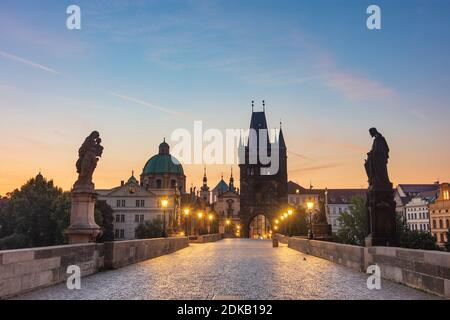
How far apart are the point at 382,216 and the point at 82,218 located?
9.13 meters

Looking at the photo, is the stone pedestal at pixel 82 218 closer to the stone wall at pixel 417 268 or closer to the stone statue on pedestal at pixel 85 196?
the stone statue on pedestal at pixel 85 196

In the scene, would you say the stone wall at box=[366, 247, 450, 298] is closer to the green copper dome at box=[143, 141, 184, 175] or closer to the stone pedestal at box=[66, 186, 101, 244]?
the stone pedestal at box=[66, 186, 101, 244]

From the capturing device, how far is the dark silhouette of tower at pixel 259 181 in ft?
339

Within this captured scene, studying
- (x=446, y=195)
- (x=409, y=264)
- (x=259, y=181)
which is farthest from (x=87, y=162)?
(x=259, y=181)

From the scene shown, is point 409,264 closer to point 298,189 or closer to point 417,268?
point 417,268

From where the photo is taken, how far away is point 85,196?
15.1 meters

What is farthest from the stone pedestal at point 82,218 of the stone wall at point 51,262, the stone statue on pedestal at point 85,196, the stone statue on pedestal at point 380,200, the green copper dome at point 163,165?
the green copper dome at point 163,165

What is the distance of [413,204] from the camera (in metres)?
90.0

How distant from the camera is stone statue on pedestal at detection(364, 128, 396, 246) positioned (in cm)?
1356

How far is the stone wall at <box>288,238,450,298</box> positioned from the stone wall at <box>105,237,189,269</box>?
25.0 feet

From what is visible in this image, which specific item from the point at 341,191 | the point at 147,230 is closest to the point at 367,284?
the point at 147,230

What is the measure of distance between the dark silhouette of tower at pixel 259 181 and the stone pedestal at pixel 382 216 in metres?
88.0
